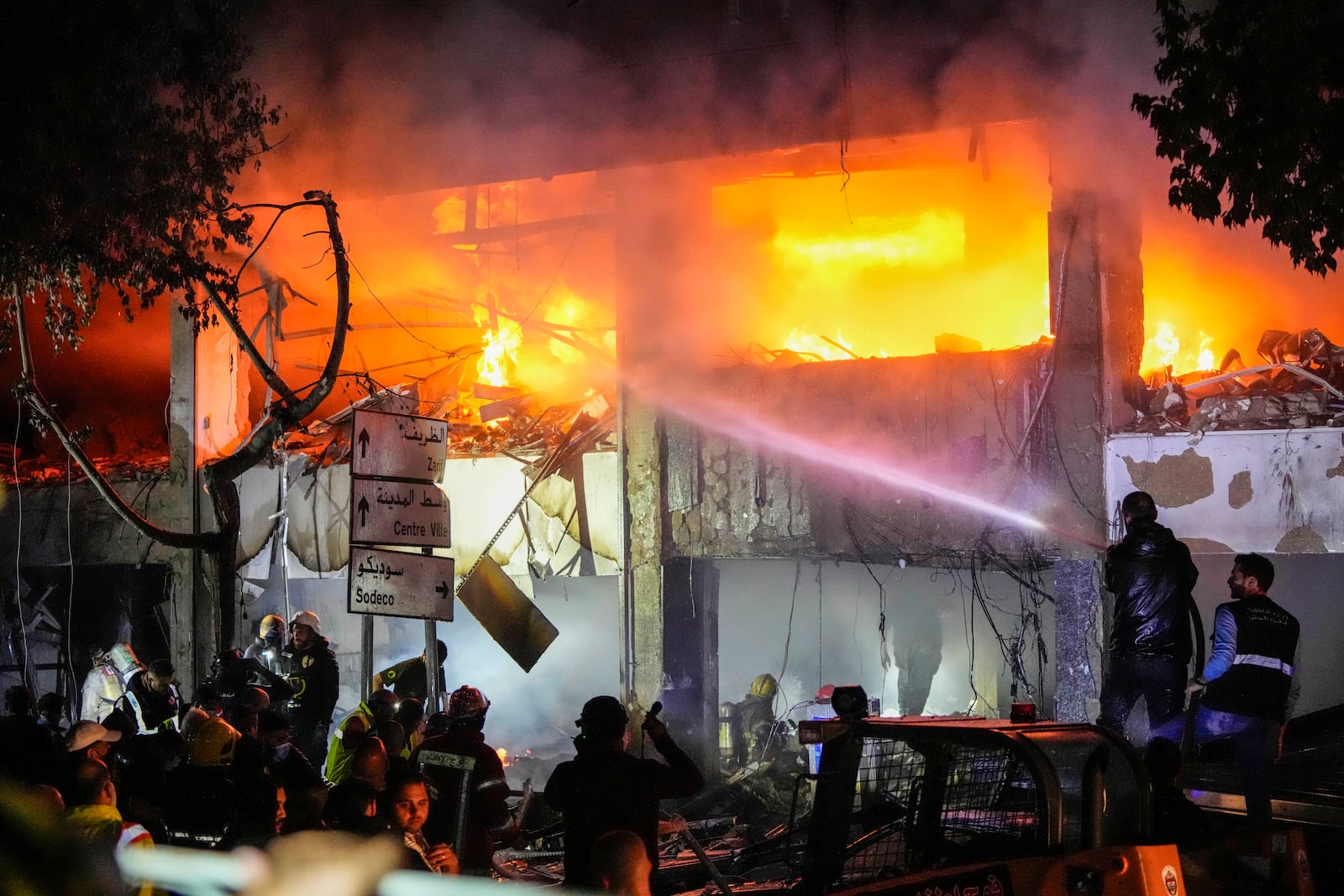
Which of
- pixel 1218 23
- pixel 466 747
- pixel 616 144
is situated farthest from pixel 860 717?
pixel 616 144

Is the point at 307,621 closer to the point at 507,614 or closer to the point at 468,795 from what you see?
the point at 507,614

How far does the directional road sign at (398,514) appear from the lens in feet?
26.6

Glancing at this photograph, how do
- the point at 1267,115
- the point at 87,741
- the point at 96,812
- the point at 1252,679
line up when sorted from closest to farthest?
the point at 96,812, the point at 87,741, the point at 1252,679, the point at 1267,115

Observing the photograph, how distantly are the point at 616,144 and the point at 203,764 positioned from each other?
8.96m

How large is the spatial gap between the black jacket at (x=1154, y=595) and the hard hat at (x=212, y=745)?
19.0ft

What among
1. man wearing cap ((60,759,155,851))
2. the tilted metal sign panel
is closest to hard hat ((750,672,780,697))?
the tilted metal sign panel

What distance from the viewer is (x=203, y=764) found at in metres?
6.73

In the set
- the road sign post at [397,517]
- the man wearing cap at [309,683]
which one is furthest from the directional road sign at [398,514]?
the man wearing cap at [309,683]

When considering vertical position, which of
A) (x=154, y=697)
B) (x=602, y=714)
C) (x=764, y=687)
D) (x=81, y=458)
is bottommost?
(x=764, y=687)

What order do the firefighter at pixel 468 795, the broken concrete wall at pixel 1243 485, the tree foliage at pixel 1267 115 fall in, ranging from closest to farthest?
the firefighter at pixel 468 795 → the tree foliage at pixel 1267 115 → the broken concrete wall at pixel 1243 485

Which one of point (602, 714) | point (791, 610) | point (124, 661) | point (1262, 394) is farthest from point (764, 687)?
point (602, 714)

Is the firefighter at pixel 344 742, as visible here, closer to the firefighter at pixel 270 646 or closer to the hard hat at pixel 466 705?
the hard hat at pixel 466 705

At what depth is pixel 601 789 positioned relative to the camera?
208 inches

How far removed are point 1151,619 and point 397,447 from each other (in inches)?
212
